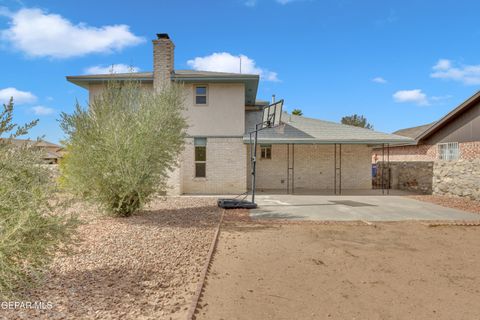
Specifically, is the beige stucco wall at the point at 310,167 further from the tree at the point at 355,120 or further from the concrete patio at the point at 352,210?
the tree at the point at 355,120

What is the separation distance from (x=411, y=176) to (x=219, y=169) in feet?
37.5

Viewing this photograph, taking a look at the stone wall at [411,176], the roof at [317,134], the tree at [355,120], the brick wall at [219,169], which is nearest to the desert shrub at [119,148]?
the brick wall at [219,169]

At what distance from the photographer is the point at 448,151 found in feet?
56.8

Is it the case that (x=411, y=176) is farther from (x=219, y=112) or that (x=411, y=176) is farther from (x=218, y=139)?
(x=219, y=112)

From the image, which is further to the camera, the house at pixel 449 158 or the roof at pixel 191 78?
the roof at pixel 191 78

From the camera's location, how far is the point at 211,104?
15.4 meters

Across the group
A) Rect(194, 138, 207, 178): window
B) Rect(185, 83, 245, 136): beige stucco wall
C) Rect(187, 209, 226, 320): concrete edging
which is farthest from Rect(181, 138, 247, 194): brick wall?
Rect(187, 209, 226, 320): concrete edging

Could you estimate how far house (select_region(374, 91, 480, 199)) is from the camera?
14.0m

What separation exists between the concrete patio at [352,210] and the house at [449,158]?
2.52 m

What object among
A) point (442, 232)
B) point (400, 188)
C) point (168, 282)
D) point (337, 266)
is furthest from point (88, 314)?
point (400, 188)

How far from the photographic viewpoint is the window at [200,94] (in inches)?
606

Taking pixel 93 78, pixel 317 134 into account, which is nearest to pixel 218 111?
pixel 317 134

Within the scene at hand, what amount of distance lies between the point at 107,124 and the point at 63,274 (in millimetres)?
4370

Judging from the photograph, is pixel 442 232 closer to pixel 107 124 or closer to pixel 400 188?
pixel 107 124
